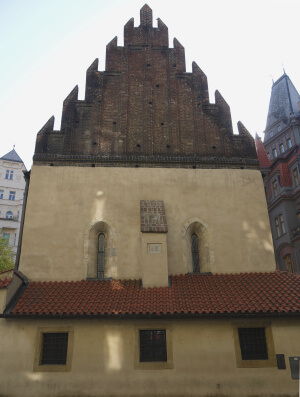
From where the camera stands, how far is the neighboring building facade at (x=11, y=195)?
41094mm

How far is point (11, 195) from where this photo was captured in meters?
Answer: 44.2

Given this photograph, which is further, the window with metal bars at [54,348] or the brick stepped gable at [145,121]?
the brick stepped gable at [145,121]

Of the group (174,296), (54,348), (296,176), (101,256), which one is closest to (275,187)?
(296,176)

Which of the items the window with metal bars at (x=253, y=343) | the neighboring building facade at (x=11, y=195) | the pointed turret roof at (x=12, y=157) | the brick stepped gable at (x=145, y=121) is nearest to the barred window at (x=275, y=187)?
the brick stepped gable at (x=145, y=121)

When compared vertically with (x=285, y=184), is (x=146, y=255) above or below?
below

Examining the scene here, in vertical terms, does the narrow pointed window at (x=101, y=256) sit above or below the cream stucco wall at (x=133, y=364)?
above

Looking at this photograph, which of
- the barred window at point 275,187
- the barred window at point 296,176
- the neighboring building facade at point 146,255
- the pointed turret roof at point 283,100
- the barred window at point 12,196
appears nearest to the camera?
the neighboring building facade at point 146,255

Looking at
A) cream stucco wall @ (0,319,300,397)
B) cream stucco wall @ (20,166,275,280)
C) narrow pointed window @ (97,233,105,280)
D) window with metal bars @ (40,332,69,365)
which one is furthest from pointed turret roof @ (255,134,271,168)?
window with metal bars @ (40,332,69,365)

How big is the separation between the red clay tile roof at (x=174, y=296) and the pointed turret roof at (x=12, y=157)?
38164 millimetres

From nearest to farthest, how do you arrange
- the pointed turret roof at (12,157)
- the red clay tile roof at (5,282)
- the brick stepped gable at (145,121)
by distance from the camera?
the red clay tile roof at (5,282), the brick stepped gable at (145,121), the pointed turret roof at (12,157)

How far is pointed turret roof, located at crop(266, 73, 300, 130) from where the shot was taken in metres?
39.3

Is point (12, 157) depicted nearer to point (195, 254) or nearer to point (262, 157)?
point (262, 157)

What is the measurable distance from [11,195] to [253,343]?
40881mm

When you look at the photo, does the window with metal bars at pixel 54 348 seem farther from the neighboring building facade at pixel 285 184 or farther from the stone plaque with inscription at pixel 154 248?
the neighboring building facade at pixel 285 184
